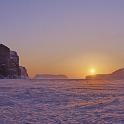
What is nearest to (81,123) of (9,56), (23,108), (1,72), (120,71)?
(23,108)

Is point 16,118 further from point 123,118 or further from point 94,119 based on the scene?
point 123,118

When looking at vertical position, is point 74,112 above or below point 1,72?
below

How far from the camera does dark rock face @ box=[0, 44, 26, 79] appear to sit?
152 meters

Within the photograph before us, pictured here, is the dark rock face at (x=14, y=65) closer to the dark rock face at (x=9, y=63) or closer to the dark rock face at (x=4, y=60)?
the dark rock face at (x=9, y=63)

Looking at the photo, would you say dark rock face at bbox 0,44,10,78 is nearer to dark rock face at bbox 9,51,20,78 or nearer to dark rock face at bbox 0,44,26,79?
dark rock face at bbox 0,44,26,79

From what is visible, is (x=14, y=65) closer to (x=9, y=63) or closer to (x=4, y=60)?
(x=9, y=63)

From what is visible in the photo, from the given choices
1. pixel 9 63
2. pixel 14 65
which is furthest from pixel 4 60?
pixel 14 65

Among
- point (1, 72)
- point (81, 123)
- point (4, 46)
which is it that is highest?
point (4, 46)

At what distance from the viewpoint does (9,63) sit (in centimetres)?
16000

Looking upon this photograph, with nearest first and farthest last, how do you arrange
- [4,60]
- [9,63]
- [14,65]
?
[9,63] < [4,60] < [14,65]

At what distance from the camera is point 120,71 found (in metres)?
179

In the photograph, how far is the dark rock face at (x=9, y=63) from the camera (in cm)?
15238

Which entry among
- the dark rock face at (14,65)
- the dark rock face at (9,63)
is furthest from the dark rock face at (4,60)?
the dark rock face at (14,65)

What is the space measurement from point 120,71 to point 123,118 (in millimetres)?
171652
